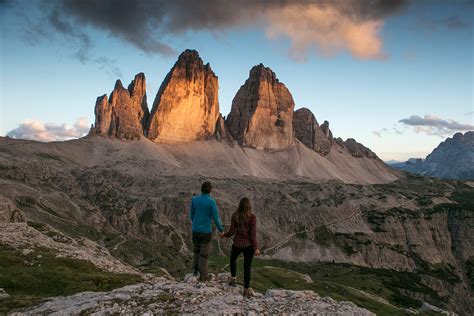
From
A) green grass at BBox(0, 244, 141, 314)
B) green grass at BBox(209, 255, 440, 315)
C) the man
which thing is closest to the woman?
the man

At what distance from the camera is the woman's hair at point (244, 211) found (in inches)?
896

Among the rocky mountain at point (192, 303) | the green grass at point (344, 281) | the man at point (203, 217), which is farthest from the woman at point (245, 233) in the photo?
the green grass at point (344, 281)

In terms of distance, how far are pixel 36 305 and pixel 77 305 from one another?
3829 millimetres

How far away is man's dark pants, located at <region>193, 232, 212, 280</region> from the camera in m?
24.6

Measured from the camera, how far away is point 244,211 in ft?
75.2

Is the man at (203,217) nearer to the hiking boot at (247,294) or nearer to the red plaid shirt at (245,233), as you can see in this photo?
the red plaid shirt at (245,233)

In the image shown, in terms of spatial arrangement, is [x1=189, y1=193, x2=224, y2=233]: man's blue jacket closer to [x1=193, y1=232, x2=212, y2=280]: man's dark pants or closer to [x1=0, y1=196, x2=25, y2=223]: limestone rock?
[x1=193, y1=232, x2=212, y2=280]: man's dark pants

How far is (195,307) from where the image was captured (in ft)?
68.4

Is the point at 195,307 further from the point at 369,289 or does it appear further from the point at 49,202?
the point at 49,202

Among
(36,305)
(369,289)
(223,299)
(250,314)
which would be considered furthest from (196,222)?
(369,289)

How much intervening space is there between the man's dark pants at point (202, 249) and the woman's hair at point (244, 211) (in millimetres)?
2595

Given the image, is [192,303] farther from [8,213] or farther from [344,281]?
[344,281]

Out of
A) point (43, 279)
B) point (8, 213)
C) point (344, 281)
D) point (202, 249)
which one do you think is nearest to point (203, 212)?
point (202, 249)

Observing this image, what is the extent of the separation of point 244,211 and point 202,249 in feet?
12.8
